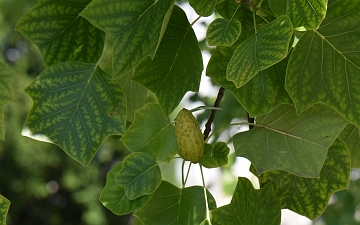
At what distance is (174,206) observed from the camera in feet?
2.16

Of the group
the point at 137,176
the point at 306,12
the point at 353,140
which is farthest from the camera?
the point at 353,140

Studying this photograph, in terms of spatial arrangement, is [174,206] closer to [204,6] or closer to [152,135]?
[152,135]

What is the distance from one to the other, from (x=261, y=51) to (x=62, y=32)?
0.93 ft

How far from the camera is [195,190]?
66cm

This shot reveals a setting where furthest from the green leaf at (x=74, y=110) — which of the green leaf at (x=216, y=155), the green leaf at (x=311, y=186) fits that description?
the green leaf at (x=311, y=186)

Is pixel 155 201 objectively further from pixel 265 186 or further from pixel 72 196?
pixel 72 196

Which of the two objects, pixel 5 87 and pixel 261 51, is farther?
pixel 5 87

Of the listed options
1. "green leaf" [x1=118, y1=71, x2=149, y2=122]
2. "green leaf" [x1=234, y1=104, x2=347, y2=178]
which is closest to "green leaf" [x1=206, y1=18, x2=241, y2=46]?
"green leaf" [x1=234, y1=104, x2=347, y2=178]

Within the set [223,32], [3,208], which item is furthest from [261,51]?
[3,208]

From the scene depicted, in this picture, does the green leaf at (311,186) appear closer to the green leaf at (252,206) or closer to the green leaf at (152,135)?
the green leaf at (252,206)

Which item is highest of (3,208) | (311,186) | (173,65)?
(173,65)

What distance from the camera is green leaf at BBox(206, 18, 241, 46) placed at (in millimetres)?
545

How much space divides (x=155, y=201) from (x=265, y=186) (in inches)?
5.5

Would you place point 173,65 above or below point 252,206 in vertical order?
above
